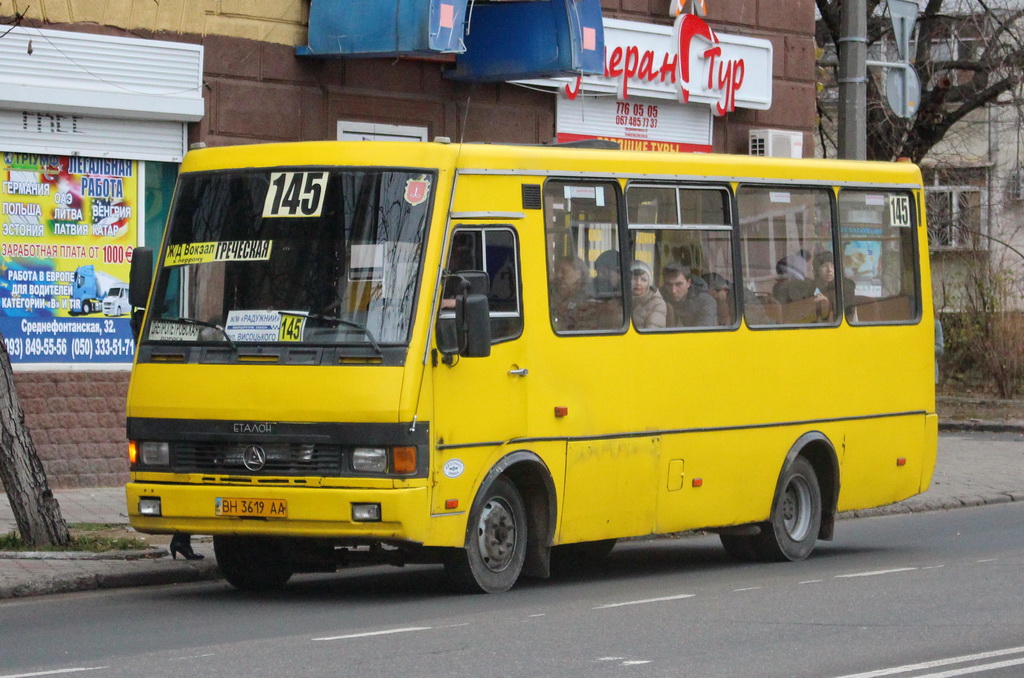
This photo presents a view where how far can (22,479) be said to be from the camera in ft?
41.2

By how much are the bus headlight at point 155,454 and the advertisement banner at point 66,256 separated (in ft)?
20.1

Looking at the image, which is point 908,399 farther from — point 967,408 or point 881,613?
point 967,408

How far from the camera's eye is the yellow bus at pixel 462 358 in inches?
412

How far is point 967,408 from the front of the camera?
30.1 m

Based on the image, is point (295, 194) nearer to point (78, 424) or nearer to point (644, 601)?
point (644, 601)

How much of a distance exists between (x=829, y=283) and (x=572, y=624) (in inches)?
201

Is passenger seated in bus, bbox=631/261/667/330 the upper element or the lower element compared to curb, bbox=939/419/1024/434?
upper

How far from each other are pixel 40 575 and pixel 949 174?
1222 inches

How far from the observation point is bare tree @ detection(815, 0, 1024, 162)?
32000 millimetres

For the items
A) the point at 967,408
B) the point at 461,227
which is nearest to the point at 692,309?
the point at 461,227

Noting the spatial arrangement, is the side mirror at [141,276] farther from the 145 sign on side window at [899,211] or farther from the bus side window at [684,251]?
the 145 sign on side window at [899,211]

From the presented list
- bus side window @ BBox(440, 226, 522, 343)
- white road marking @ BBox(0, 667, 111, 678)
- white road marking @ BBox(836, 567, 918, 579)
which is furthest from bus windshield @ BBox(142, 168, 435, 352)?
white road marking @ BBox(836, 567, 918, 579)

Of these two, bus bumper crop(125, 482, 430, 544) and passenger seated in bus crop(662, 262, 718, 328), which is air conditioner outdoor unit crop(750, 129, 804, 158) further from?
bus bumper crop(125, 482, 430, 544)

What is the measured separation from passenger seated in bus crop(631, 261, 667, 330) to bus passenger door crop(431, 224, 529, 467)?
1232 mm
